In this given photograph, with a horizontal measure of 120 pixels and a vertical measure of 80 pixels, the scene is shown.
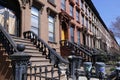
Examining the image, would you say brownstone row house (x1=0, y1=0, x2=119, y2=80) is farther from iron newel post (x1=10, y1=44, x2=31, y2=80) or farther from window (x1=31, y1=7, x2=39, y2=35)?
iron newel post (x1=10, y1=44, x2=31, y2=80)

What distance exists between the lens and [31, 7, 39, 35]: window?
16.5m

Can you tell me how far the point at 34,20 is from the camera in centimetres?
1680

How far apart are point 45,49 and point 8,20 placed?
288 cm

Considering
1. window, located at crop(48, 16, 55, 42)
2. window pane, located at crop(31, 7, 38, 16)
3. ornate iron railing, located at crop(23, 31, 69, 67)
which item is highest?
window pane, located at crop(31, 7, 38, 16)

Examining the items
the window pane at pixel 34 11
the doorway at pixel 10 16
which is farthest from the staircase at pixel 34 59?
the window pane at pixel 34 11

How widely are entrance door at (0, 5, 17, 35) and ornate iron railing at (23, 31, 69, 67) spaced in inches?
32.5

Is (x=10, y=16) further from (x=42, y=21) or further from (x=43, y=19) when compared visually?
(x=43, y=19)

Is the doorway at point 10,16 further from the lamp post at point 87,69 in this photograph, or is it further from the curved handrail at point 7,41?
the lamp post at point 87,69

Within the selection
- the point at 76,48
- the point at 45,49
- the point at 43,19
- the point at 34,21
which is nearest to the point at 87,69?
the point at 45,49

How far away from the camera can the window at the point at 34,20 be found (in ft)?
54.3

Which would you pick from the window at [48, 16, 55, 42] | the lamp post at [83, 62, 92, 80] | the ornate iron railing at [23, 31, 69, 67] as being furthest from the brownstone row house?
the lamp post at [83, 62, 92, 80]

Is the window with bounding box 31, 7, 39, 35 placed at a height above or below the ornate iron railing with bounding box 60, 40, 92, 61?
above

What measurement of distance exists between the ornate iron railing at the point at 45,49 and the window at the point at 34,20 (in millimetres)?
1491

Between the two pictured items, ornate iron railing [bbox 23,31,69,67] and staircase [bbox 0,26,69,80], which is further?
ornate iron railing [bbox 23,31,69,67]
